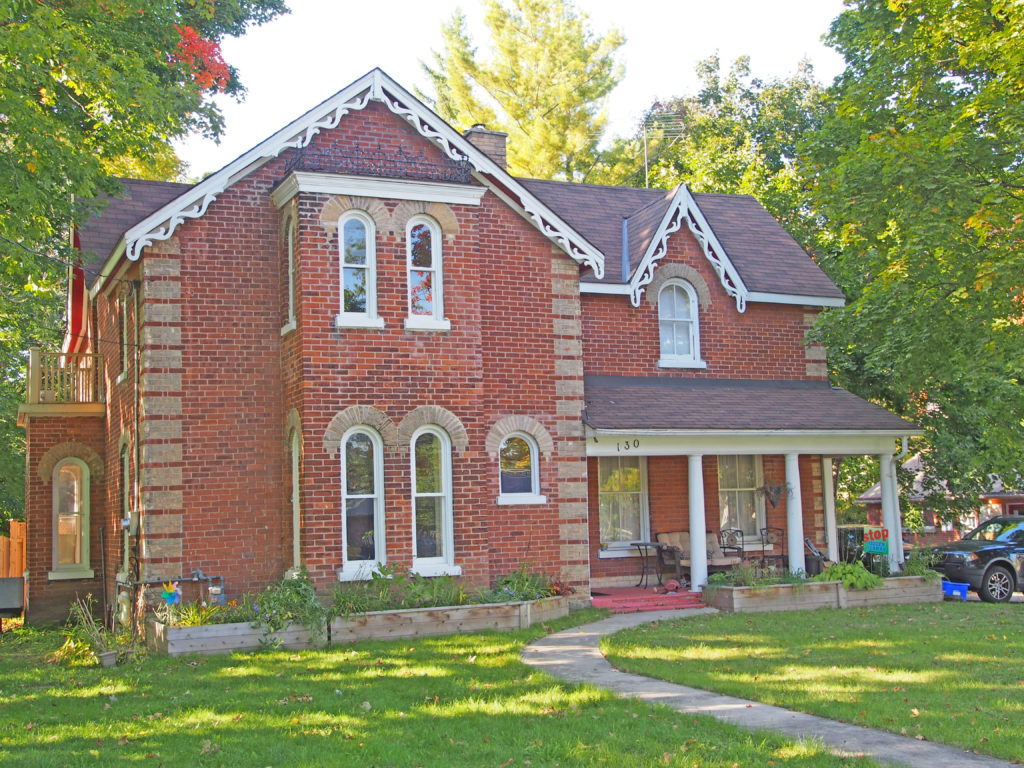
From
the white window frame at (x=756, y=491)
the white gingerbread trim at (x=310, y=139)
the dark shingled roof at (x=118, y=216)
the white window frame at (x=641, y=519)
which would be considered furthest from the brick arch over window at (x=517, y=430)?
the dark shingled roof at (x=118, y=216)

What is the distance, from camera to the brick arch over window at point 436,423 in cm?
1619

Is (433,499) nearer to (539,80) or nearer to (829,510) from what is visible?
(829,510)

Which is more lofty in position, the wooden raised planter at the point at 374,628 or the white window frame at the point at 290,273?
the white window frame at the point at 290,273

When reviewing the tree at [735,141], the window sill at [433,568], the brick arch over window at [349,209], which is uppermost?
the tree at [735,141]

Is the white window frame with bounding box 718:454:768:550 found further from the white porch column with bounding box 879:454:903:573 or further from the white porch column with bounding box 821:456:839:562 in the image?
the white porch column with bounding box 879:454:903:573

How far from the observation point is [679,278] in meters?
21.0

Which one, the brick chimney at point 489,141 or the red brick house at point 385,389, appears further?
the brick chimney at point 489,141

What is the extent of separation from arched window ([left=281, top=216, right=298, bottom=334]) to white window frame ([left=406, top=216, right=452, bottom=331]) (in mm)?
1816

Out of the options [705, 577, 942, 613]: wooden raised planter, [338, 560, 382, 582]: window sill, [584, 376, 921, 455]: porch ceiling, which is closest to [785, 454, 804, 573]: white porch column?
[584, 376, 921, 455]: porch ceiling

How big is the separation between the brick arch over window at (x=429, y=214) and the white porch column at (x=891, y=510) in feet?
34.3

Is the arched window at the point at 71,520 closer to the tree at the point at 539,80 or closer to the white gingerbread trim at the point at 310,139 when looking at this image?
the white gingerbread trim at the point at 310,139

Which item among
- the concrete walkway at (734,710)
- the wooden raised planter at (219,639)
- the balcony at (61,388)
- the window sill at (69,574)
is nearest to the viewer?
the concrete walkway at (734,710)

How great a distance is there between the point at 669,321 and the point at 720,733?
511 inches

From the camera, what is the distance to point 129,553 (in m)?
17.3
